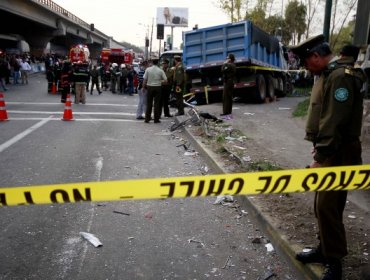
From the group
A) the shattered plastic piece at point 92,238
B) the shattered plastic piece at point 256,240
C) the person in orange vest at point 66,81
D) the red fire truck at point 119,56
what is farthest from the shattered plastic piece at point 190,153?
the red fire truck at point 119,56

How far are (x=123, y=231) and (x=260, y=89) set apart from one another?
12.9 metres

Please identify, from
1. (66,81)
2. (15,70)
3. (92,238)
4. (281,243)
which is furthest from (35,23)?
(281,243)

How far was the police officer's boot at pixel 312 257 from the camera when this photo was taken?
3.25 meters

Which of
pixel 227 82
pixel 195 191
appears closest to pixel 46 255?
pixel 195 191

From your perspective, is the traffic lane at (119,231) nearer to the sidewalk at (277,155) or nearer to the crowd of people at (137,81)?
the sidewalk at (277,155)

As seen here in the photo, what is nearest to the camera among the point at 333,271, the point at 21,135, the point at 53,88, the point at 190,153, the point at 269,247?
the point at 333,271

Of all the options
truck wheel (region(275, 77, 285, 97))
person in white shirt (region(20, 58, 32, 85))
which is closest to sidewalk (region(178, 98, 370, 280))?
truck wheel (region(275, 77, 285, 97))

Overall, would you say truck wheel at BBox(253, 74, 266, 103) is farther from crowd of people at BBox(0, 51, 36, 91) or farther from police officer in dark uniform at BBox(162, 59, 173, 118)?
crowd of people at BBox(0, 51, 36, 91)

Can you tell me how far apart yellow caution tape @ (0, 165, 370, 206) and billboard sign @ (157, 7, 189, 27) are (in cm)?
7137

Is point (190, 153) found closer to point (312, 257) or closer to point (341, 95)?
point (312, 257)

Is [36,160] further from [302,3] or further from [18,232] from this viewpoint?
[302,3]

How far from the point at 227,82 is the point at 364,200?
302 inches

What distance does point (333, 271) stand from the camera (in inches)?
117

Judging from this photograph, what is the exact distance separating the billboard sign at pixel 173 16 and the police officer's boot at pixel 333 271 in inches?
2807
